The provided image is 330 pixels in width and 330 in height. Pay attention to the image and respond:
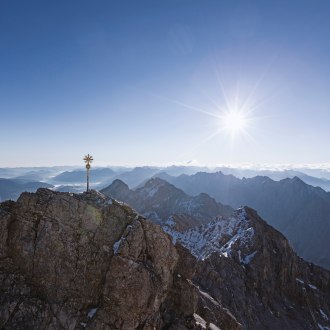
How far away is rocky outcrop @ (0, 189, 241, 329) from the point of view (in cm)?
3506

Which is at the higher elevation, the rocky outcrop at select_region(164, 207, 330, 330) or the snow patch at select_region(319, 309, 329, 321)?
the rocky outcrop at select_region(164, 207, 330, 330)

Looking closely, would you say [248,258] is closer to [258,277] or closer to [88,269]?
[258,277]

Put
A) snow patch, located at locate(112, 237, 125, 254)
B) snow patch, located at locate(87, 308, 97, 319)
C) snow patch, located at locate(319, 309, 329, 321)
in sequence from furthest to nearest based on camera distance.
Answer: snow patch, located at locate(319, 309, 329, 321) < snow patch, located at locate(112, 237, 125, 254) < snow patch, located at locate(87, 308, 97, 319)

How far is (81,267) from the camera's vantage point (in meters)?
37.6

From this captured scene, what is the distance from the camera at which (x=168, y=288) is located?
42.8 meters

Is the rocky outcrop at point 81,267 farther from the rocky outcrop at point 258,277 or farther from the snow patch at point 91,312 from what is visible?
the rocky outcrop at point 258,277

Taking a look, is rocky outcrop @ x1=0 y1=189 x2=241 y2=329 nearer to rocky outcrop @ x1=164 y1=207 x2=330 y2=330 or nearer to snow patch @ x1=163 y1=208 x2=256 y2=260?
rocky outcrop @ x1=164 y1=207 x2=330 y2=330

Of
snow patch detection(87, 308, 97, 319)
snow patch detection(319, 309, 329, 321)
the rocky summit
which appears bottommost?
snow patch detection(319, 309, 329, 321)

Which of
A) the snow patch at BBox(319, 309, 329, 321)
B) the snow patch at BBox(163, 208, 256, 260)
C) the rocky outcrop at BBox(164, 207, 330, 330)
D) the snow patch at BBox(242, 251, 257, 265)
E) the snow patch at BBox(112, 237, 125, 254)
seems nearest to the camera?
the snow patch at BBox(112, 237, 125, 254)

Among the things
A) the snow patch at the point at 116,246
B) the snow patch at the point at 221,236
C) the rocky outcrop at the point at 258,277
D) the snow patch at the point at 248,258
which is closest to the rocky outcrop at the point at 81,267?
the snow patch at the point at 116,246

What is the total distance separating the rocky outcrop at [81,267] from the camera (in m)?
35.1

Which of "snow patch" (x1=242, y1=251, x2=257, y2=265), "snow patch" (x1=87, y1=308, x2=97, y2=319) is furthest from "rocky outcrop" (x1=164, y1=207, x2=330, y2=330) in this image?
"snow patch" (x1=87, y1=308, x2=97, y2=319)

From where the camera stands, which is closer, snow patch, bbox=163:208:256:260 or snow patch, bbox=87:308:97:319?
snow patch, bbox=87:308:97:319

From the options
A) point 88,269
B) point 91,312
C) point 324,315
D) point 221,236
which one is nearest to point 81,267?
point 88,269
